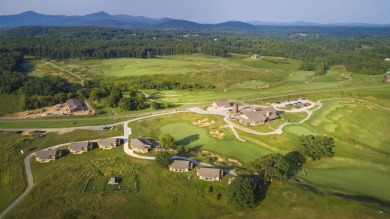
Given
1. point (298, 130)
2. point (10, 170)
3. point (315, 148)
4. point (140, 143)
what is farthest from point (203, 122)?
point (10, 170)

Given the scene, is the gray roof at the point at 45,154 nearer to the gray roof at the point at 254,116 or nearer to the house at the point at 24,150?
the house at the point at 24,150

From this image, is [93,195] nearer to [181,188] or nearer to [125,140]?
[181,188]

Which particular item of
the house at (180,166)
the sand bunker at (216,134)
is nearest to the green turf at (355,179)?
the sand bunker at (216,134)

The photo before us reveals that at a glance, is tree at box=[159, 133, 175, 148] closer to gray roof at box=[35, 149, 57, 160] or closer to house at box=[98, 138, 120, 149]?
house at box=[98, 138, 120, 149]

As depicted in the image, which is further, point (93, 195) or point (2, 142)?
point (2, 142)

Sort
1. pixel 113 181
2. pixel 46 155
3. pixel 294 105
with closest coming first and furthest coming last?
pixel 113 181 < pixel 46 155 < pixel 294 105

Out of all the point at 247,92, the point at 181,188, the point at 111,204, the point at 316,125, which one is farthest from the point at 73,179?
the point at 247,92

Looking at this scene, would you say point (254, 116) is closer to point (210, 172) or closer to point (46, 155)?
point (210, 172)
